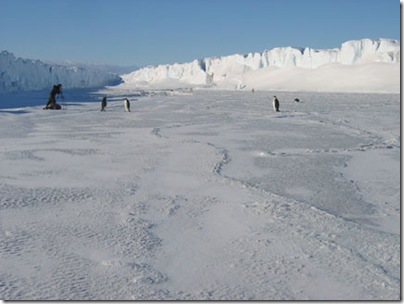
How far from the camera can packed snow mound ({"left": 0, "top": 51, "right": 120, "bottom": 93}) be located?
5303cm

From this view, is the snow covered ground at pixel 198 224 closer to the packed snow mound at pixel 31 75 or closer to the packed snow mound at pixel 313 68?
the packed snow mound at pixel 31 75

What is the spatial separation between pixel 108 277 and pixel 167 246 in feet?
2.26

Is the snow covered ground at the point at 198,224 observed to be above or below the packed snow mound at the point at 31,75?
below

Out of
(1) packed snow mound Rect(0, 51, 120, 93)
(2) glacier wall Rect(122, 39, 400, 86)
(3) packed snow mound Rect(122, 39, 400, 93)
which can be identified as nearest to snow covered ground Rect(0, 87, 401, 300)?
(1) packed snow mound Rect(0, 51, 120, 93)

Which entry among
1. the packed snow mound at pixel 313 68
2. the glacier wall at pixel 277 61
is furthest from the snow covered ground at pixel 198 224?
the glacier wall at pixel 277 61

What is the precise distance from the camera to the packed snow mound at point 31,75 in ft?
174

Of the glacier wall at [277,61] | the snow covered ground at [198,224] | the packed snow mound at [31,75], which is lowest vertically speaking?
the snow covered ground at [198,224]

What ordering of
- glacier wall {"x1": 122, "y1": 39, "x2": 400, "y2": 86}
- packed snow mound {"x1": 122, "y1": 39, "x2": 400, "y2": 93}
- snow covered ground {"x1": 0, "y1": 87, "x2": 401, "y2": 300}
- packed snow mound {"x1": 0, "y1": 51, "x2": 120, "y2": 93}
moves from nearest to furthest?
snow covered ground {"x1": 0, "y1": 87, "x2": 401, "y2": 300}
packed snow mound {"x1": 0, "y1": 51, "x2": 120, "y2": 93}
packed snow mound {"x1": 122, "y1": 39, "x2": 400, "y2": 93}
glacier wall {"x1": 122, "y1": 39, "x2": 400, "y2": 86}

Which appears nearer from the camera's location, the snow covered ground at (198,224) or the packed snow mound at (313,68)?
the snow covered ground at (198,224)

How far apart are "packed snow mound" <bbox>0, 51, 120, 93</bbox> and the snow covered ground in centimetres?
4778

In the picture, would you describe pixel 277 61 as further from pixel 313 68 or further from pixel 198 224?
pixel 198 224

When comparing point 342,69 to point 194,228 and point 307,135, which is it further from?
point 194,228

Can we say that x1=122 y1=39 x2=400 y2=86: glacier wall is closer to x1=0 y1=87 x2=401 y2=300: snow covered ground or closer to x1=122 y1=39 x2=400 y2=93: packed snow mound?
x1=122 y1=39 x2=400 y2=93: packed snow mound

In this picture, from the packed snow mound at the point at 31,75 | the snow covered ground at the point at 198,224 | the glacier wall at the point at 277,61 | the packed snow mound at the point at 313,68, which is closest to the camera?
the snow covered ground at the point at 198,224
